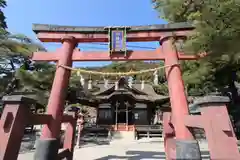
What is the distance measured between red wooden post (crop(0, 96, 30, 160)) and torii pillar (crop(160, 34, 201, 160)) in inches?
114

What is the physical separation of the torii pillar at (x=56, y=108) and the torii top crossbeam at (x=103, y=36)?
206 millimetres

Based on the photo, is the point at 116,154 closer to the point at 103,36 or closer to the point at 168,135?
the point at 168,135

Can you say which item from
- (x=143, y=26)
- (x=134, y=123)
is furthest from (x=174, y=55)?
(x=134, y=123)

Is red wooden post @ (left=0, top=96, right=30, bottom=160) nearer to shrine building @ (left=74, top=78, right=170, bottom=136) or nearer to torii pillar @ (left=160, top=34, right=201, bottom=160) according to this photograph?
torii pillar @ (left=160, top=34, right=201, bottom=160)

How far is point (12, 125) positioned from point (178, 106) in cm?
331

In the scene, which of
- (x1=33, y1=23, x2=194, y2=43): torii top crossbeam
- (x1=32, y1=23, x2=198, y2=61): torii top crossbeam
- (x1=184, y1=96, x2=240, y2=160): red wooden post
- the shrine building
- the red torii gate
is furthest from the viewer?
the shrine building

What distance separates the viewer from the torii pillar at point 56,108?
12.3 feet

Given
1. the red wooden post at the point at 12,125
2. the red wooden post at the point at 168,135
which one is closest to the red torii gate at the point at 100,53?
the red wooden post at the point at 168,135

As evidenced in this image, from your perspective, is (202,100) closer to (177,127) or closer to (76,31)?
(177,127)

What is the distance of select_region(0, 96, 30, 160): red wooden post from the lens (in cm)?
261

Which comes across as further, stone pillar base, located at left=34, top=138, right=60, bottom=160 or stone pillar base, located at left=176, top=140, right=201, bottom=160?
stone pillar base, located at left=34, top=138, right=60, bottom=160

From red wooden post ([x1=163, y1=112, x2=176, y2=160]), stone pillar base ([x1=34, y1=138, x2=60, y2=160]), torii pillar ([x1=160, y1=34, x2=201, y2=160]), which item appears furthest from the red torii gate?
red wooden post ([x1=163, y1=112, x2=176, y2=160])

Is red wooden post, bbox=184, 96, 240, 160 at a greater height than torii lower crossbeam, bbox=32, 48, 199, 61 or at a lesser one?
lesser

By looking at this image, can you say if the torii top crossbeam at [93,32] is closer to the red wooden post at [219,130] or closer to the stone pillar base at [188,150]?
the stone pillar base at [188,150]
